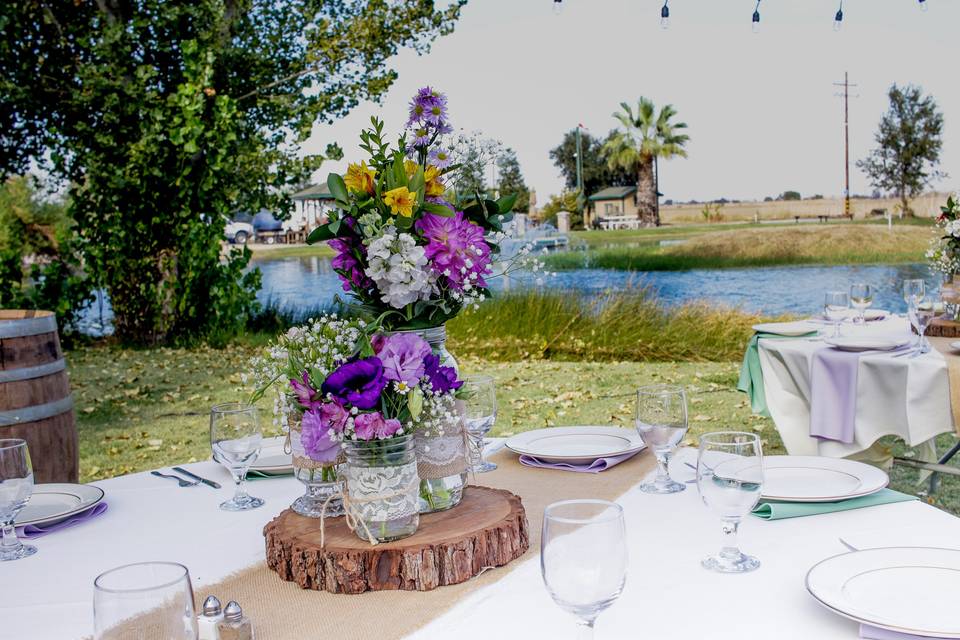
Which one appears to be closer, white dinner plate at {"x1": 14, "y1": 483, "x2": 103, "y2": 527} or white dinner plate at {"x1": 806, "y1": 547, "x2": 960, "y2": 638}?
white dinner plate at {"x1": 806, "y1": 547, "x2": 960, "y2": 638}

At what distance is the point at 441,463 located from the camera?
3.91 ft

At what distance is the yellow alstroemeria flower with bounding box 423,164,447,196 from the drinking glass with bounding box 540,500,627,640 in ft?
1.91

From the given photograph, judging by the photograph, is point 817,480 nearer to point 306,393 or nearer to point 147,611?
point 306,393

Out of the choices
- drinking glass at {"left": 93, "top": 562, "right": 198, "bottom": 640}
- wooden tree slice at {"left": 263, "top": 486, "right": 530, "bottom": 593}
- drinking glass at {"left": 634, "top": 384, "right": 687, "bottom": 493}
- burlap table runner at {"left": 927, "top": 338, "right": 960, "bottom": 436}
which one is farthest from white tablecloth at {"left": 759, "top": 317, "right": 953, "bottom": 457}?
drinking glass at {"left": 93, "top": 562, "right": 198, "bottom": 640}

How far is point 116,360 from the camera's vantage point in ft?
25.7

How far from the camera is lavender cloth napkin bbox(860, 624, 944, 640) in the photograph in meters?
0.88

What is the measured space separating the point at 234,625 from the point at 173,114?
8.21 metres

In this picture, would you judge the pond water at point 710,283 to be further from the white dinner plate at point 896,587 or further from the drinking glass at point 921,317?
the white dinner plate at point 896,587

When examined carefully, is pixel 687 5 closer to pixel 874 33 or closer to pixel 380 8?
pixel 874 33

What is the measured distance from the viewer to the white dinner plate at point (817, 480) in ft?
4.31

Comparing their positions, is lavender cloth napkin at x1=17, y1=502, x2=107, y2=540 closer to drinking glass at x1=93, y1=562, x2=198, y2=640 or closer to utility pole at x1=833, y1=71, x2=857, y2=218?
drinking glass at x1=93, y1=562, x2=198, y2=640

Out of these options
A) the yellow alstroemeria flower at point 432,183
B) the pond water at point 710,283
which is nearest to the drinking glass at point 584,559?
the yellow alstroemeria flower at point 432,183

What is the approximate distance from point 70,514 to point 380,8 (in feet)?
27.0

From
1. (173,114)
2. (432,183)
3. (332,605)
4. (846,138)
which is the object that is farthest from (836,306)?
(846,138)
